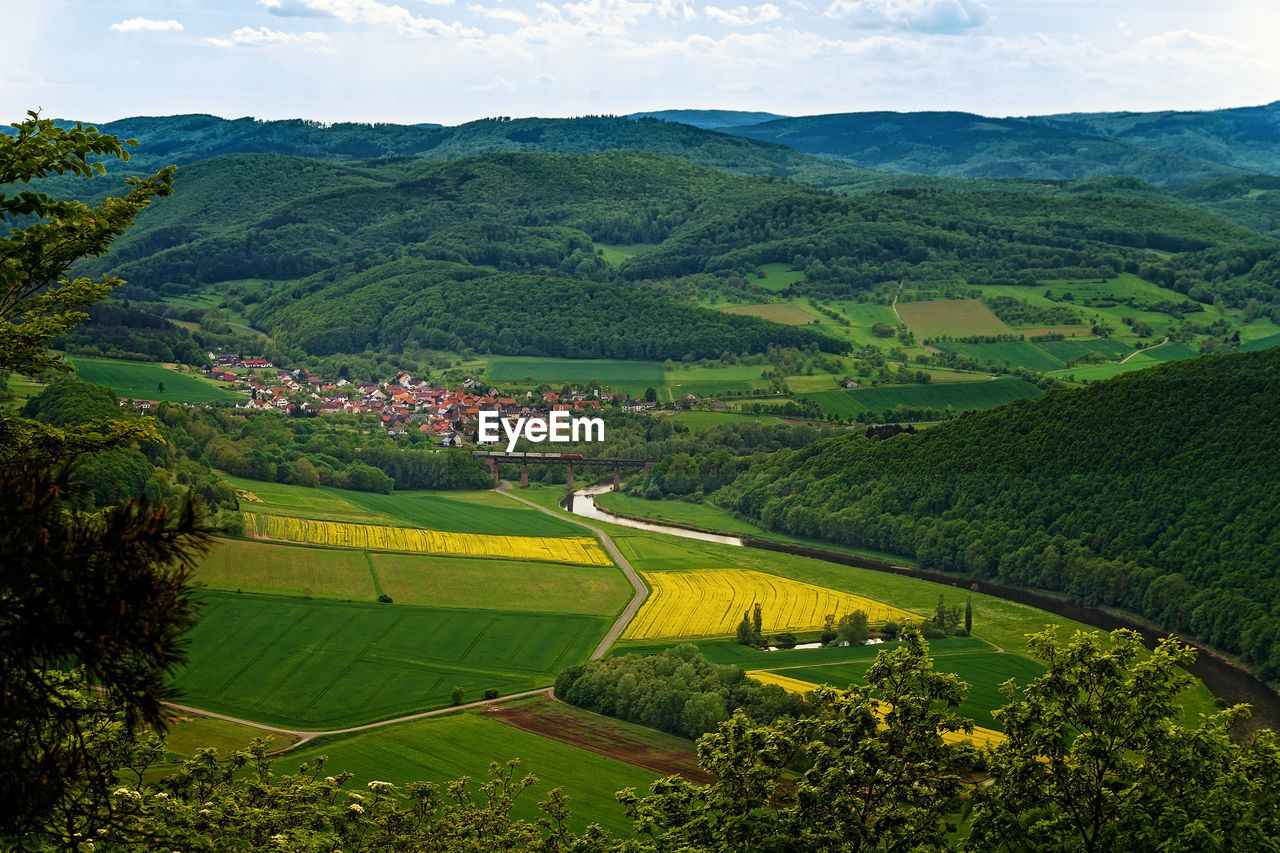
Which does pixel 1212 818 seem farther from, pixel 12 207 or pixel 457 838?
pixel 12 207

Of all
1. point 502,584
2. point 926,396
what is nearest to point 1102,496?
point 502,584

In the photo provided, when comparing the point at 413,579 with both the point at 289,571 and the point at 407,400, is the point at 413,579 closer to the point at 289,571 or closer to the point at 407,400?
the point at 289,571

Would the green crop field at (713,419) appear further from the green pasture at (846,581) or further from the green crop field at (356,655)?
the green crop field at (356,655)

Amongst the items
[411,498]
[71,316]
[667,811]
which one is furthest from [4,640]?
[411,498]

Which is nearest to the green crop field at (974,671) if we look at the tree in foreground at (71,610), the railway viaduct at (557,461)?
the tree in foreground at (71,610)

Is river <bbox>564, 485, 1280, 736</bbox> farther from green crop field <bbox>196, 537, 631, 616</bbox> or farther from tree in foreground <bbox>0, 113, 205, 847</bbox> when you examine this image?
tree in foreground <bbox>0, 113, 205, 847</bbox>

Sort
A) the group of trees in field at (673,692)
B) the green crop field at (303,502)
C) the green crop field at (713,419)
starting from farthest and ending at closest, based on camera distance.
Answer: the green crop field at (713,419)
the green crop field at (303,502)
the group of trees in field at (673,692)

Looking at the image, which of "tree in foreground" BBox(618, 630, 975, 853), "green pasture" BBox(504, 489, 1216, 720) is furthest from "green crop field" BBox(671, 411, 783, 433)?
"tree in foreground" BBox(618, 630, 975, 853)

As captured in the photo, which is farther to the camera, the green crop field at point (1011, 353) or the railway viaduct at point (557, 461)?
the green crop field at point (1011, 353)
